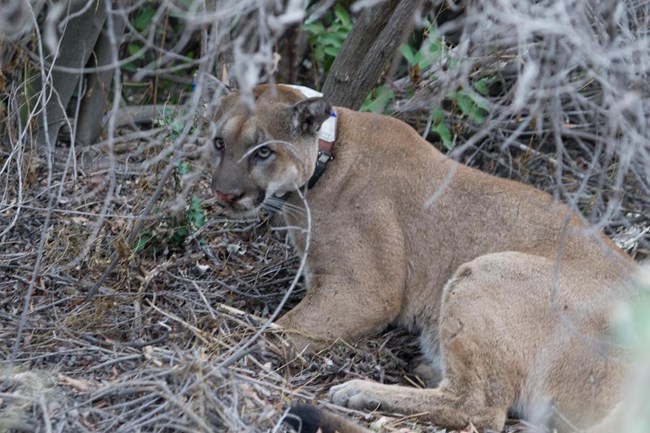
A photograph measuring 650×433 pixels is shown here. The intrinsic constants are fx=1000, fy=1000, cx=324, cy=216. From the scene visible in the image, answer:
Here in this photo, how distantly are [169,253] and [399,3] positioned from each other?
2102 millimetres

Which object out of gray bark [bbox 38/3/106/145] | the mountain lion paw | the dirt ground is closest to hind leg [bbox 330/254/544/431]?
the mountain lion paw

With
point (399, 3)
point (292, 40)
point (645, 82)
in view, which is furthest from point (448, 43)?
point (645, 82)

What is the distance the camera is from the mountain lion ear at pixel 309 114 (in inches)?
210

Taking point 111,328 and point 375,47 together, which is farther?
point 375,47

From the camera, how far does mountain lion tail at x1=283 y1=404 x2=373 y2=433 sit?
4.18 m

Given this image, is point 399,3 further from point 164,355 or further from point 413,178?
point 164,355

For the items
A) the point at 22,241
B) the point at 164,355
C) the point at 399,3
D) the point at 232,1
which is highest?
the point at 232,1

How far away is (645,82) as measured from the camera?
13.5 ft

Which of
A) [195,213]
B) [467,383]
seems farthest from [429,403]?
[195,213]

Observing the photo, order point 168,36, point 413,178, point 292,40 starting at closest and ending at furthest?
point 413,178
point 292,40
point 168,36

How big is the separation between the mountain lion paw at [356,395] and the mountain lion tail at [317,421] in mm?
592

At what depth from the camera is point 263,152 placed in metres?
5.41

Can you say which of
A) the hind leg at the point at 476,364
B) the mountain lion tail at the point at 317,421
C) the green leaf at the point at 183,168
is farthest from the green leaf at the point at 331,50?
the mountain lion tail at the point at 317,421

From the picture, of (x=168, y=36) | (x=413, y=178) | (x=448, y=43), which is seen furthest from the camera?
(x=168, y=36)
